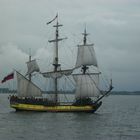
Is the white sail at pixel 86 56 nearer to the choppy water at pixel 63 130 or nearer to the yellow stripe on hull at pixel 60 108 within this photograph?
the yellow stripe on hull at pixel 60 108

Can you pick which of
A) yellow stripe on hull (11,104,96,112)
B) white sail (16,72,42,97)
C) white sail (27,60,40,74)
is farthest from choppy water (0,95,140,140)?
white sail (27,60,40,74)

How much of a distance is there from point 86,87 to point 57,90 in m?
5.88

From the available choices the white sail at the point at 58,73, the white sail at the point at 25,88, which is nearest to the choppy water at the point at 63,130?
the white sail at the point at 25,88

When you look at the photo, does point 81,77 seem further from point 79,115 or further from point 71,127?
point 71,127

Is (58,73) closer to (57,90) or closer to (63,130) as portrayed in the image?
(57,90)

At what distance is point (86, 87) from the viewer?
101m

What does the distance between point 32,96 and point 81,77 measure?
1064cm

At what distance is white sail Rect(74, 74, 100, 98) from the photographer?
100 m

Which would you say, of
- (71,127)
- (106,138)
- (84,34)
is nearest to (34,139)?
(106,138)

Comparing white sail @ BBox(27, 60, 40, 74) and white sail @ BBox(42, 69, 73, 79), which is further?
white sail @ BBox(27, 60, 40, 74)

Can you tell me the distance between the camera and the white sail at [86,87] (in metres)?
100

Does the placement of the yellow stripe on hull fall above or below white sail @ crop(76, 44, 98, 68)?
below

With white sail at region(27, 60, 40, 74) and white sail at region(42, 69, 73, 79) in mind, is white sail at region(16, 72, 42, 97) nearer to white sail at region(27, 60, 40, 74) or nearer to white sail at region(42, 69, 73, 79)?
white sail at region(27, 60, 40, 74)

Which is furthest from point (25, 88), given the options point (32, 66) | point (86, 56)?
point (86, 56)
